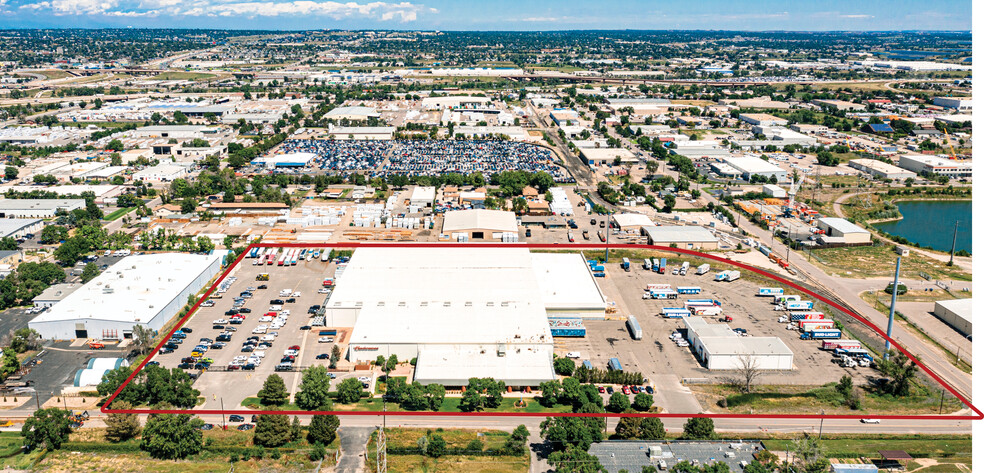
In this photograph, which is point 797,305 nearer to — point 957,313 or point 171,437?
point 957,313

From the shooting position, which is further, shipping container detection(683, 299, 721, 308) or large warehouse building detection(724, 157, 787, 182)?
large warehouse building detection(724, 157, 787, 182)

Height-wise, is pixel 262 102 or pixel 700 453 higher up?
pixel 262 102

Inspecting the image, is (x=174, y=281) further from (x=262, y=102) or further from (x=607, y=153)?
(x=262, y=102)

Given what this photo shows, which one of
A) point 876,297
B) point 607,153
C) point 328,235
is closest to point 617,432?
point 876,297

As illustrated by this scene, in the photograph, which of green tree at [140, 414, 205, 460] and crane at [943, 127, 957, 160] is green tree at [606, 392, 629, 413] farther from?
crane at [943, 127, 957, 160]

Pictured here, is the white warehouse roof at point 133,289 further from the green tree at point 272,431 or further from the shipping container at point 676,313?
the shipping container at point 676,313

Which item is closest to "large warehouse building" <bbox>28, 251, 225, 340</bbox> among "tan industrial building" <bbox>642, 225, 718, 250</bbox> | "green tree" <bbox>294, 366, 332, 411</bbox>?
"green tree" <bbox>294, 366, 332, 411</bbox>

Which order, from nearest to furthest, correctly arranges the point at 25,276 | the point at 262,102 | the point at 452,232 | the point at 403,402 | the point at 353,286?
the point at 403,402 < the point at 353,286 < the point at 25,276 < the point at 452,232 < the point at 262,102
